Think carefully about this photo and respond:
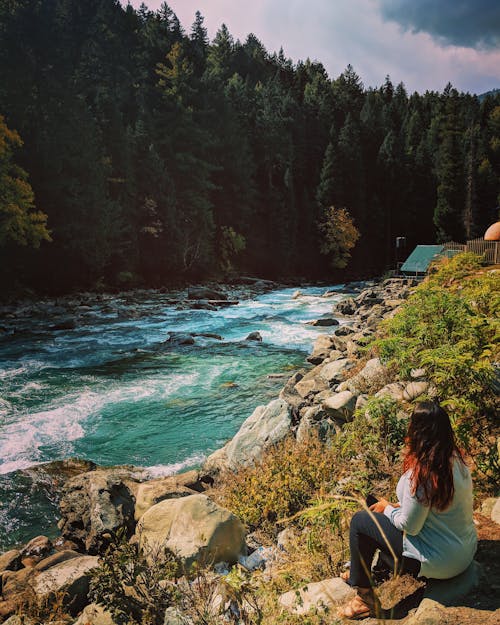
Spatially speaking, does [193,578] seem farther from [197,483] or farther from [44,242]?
[44,242]

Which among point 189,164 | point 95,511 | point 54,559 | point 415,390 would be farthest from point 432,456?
point 189,164

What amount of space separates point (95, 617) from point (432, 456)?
3.12m

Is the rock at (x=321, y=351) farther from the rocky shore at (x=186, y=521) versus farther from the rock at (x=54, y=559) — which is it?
the rock at (x=54, y=559)

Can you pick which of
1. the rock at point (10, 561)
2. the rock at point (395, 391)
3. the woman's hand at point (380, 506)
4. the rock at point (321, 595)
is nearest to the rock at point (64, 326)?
the rock at point (10, 561)

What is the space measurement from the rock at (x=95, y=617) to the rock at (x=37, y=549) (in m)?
2.33

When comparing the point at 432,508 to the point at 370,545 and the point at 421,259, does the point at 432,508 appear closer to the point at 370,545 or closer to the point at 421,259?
the point at 370,545

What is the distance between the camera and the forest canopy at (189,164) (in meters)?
30.3

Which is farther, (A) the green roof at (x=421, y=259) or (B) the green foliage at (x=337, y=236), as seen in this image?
(B) the green foliage at (x=337, y=236)

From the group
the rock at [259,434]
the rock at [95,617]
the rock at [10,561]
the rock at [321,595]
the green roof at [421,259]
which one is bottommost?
the rock at [10,561]

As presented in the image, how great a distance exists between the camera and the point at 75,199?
30484 mm

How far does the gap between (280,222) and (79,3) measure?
33.8 m

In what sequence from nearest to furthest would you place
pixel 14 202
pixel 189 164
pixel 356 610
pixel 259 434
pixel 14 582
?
pixel 356 610
pixel 14 582
pixel 259 434
pixel 14 202
pixel 189 164

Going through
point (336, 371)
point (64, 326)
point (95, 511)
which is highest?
point (64, 326)

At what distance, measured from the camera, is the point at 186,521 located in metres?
4.30
